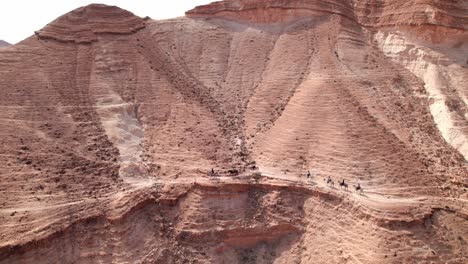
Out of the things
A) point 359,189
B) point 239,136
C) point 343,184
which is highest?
point 239,136

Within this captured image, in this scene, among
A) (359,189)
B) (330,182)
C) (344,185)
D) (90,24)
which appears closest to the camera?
(359,189)

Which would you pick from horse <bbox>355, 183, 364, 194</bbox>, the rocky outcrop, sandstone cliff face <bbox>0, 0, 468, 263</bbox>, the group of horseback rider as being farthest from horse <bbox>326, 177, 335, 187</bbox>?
the rocky outcrop

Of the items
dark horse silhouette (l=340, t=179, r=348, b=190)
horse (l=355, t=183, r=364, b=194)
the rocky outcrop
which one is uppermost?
the rocky outcrop

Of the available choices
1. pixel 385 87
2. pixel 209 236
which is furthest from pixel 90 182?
pixel 385 87

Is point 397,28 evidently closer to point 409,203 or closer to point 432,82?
point 432,82

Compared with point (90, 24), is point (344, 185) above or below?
below

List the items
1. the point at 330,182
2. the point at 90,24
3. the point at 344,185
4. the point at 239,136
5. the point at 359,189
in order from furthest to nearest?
the point at 90,24 → the point at 239,136 → the point at 330,182 → the point at 344,185 → the point at 359,189

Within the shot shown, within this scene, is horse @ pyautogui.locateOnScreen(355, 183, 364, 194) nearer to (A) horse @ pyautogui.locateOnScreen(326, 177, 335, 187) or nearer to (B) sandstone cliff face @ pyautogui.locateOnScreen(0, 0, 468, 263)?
(B) sandstone cliff face @ pyautogui.locateOnScreen(0, 0, 468, 263)

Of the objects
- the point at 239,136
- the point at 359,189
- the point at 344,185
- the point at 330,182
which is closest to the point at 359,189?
the point at 359,189

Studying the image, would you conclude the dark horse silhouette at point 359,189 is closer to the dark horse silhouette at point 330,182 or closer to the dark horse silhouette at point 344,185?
the dark horse silhouette at point 344,185

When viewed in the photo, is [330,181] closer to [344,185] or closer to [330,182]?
[330,182]
